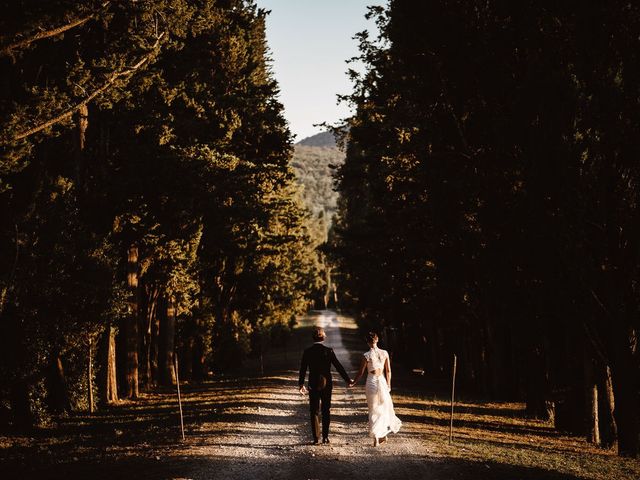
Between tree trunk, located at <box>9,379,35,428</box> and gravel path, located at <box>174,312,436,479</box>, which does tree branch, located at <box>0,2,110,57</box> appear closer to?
gravel path, located at <box>174,312,436,479</box>

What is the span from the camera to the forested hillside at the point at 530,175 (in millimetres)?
13828

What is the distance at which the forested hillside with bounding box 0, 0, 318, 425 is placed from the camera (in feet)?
47.1

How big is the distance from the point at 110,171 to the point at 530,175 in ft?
44.2

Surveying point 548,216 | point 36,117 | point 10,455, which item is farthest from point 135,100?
point 548,216

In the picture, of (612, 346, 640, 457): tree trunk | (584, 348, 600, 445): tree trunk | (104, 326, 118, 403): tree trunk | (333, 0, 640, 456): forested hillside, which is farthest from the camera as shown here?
(104, 326, 118, 403): tree trunk

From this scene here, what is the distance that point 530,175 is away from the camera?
14.6 meters

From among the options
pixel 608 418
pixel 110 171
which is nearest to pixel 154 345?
pixel 110 171

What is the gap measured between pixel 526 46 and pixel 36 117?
1100cm

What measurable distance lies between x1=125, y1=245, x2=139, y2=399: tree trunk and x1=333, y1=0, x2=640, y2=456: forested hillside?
871cm

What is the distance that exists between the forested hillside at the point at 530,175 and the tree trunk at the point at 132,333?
8.71 metres

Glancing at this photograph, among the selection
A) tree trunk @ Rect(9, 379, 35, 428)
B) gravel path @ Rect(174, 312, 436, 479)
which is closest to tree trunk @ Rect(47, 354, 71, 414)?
tree trunk @ Rect(9, 379, 35, 428)

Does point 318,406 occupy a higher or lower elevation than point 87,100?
lower

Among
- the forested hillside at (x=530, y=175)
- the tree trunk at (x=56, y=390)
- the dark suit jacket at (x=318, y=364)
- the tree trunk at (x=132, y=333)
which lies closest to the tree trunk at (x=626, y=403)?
the forested hillside at (x=530, y=175)

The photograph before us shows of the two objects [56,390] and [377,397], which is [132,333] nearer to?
[56,390]
